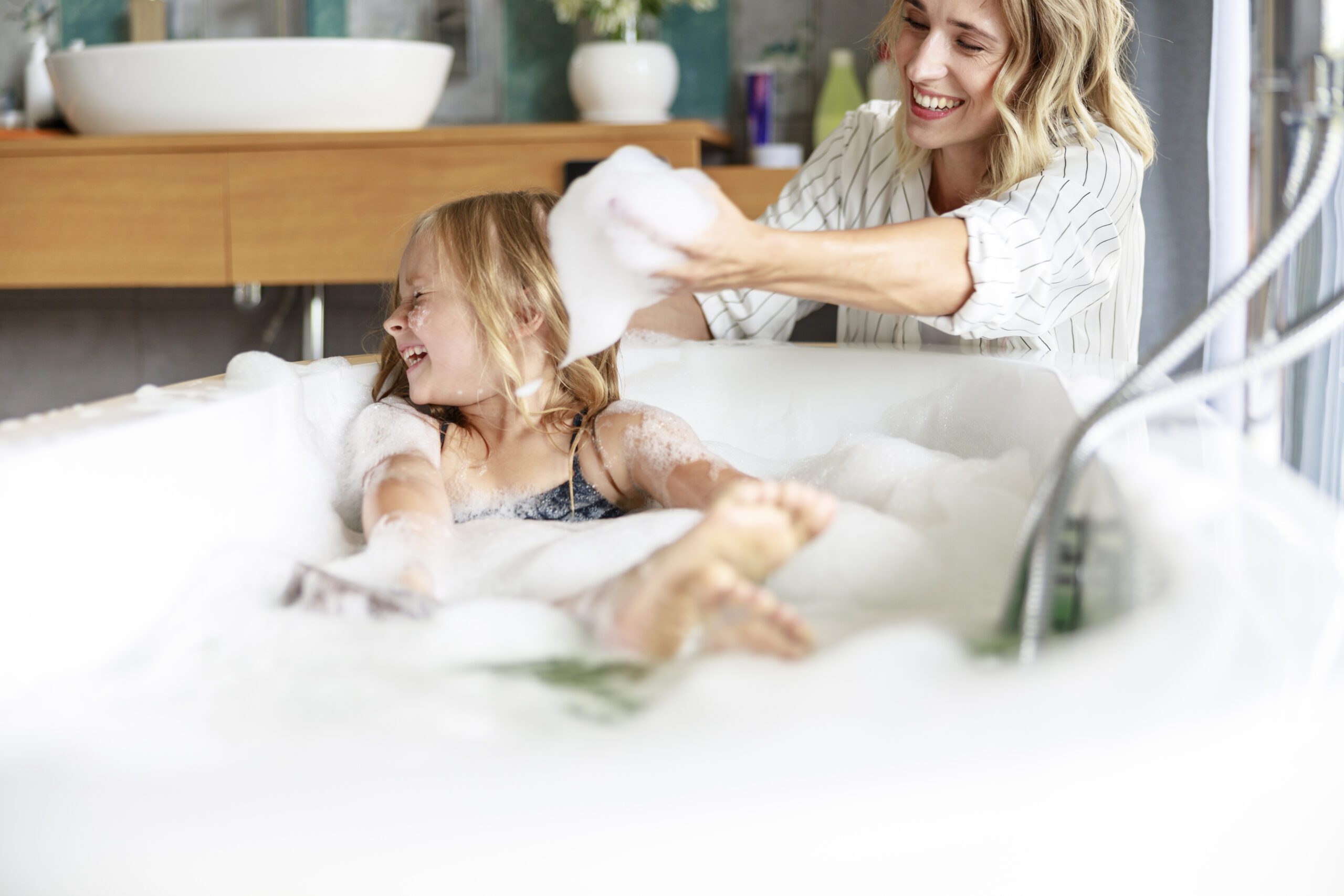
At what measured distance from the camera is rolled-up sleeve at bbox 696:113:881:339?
157cm

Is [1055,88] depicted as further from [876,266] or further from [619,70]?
[619,70]

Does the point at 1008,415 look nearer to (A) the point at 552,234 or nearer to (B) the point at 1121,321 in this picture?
(B) the point at 1121,321

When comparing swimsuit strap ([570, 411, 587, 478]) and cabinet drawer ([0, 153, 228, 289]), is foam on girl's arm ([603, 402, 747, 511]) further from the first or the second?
cabinet drawer ([0, 153, 228, 289])

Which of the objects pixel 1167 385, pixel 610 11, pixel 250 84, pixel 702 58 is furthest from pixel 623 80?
pixel 1167 385

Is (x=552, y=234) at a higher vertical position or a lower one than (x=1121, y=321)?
higher

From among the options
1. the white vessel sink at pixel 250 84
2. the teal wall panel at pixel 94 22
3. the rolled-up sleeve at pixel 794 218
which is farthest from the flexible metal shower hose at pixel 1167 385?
the teal wall panel at pixel 94 22

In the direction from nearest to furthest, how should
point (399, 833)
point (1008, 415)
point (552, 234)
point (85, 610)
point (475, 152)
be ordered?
point (399, 833), point (85, 610), point (552, 234), point (1008, 415), point (475, 152)

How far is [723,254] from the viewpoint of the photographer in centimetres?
90

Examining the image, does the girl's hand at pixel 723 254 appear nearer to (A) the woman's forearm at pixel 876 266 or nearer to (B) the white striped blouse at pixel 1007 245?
(A) the woman's forearm at pixel 876 266

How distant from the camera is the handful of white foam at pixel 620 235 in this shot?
877mm

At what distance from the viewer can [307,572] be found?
0.85 m

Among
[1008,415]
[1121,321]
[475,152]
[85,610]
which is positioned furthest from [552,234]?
[475,152]

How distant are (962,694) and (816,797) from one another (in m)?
0.09

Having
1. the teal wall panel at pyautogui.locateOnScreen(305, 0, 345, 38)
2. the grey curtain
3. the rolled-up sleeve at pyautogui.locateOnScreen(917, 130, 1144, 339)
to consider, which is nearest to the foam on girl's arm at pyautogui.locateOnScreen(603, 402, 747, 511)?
the rolled-up sleeve at pyautogui.locateOnScreen(917, 130, 1144, 339)
